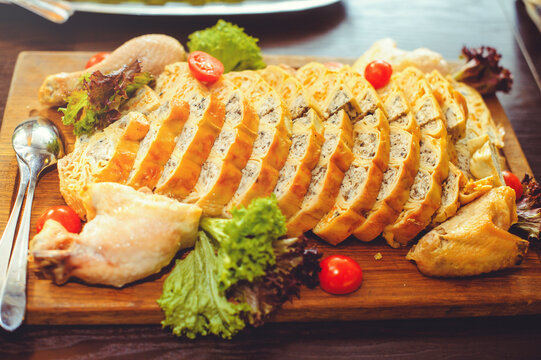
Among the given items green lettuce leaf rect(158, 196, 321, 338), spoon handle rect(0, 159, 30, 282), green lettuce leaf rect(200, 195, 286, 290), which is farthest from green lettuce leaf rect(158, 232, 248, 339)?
spoon handle rect(0, 159, 30, 282)

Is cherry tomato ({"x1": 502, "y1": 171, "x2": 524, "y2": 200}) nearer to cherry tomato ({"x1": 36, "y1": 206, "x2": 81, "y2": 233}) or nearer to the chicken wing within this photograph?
the chicken wing

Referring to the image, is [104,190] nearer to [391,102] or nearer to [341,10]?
[391,102]

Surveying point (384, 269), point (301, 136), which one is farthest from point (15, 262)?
point (384, 269)

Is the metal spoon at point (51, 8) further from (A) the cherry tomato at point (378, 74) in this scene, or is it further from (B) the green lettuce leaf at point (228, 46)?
(A) the cherry tomato at point (378, 74)

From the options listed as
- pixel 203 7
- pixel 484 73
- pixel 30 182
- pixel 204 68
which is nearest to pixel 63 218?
pixel 30 182

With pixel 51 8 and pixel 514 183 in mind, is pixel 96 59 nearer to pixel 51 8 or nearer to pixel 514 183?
pixel 51 8

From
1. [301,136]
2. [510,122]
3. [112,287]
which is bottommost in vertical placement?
[112,287]
